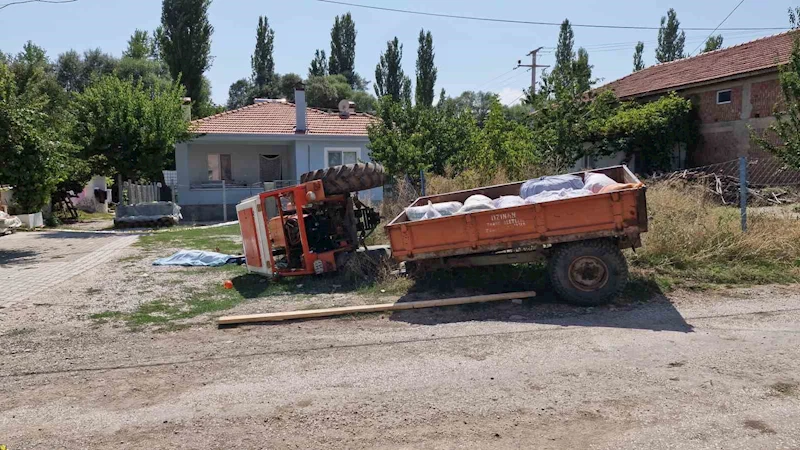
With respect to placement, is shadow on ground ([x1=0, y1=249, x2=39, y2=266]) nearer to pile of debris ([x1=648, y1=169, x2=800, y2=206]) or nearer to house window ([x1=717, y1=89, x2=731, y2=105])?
pile of debris ([x1=648, y1=169, x2=800, y2=206])

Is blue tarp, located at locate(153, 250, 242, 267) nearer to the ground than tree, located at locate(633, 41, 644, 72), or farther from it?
nearer to the ground

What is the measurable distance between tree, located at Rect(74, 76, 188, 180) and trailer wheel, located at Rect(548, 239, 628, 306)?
17.3m

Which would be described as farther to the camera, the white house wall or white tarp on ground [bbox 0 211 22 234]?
the white house wall

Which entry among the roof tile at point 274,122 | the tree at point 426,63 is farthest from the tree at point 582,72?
the tree at point 426,63

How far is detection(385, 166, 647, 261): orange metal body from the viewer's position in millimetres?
7359

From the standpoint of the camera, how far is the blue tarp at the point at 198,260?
12195 mm

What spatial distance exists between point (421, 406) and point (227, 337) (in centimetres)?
317

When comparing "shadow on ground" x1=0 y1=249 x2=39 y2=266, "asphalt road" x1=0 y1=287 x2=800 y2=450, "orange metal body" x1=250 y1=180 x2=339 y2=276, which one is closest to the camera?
"asphalt road" x1=0 y1=287 x2=800 y2=450

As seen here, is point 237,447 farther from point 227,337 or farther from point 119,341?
point 119,341

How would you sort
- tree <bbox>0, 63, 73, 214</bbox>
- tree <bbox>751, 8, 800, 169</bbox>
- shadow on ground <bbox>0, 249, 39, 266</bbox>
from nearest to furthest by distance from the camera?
tree <bbox>751, 8, 800, 169</bbox> < shadow on ground <bbox>0, 249, 39, 266</bbox> < tree <bbox>0, 63, 73, 214</bbox>

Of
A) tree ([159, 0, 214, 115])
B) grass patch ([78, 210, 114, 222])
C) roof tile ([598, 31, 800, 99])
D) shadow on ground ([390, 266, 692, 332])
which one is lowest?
shadow on ground ([390, 266, 692, 332])

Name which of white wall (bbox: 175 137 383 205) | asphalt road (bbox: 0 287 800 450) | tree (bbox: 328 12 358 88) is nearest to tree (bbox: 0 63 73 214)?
asphalt road (bbox: 0 287 800 450)

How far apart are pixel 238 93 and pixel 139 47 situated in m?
11.7

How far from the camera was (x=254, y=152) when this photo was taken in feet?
92.7
